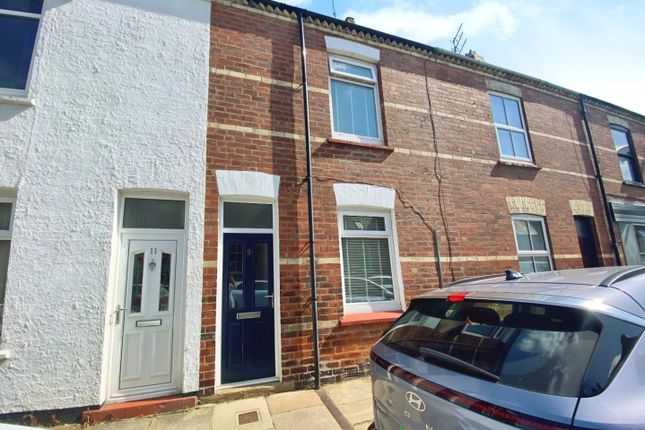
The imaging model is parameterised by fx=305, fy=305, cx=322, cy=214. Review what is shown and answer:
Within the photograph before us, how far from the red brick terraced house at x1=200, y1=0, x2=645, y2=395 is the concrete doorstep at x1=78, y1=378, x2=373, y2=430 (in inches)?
12.4

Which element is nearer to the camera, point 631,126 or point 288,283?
point 288,283

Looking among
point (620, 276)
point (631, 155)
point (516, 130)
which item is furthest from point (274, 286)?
point (631, 155)

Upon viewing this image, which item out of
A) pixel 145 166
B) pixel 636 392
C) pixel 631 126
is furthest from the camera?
pixel 631 126

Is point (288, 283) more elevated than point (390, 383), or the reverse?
point (288, 283)

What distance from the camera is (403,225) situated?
542 cm

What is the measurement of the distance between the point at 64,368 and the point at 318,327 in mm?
3117

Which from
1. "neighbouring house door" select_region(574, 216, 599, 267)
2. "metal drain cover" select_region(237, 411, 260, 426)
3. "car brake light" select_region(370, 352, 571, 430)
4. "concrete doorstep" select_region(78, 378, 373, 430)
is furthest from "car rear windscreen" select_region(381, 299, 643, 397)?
"neighbouring house door" select_region(574, 216, 599, 267)

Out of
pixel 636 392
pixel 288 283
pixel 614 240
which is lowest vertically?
pixel 636 392

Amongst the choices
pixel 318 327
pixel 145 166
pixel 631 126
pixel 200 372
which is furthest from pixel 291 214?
pixel 631 126

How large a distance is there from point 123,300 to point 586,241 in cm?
991

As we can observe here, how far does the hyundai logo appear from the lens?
5.20ft

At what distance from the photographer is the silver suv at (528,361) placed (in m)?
1.19

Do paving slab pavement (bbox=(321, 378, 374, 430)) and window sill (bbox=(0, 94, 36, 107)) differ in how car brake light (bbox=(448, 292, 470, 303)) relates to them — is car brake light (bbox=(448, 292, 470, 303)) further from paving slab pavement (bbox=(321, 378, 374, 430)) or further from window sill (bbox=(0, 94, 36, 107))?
window sill (bbox=(0, 94, 36, 107))

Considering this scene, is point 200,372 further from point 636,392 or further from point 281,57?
point 281,57
